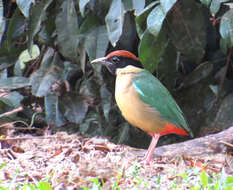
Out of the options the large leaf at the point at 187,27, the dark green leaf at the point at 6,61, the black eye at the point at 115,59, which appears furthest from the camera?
the dark green leaf at the point at 6,61

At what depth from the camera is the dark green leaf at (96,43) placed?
552 centimetres

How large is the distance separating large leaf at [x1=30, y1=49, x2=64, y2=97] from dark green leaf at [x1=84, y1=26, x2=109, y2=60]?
632 mm

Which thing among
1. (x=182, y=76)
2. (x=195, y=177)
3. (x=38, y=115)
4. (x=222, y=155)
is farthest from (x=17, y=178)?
(x=182, y=76)

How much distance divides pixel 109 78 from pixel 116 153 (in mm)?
1934

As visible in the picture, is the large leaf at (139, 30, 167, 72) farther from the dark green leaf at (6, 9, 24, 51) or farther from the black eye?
the dark green leaf at (6, 9, 24, 51)

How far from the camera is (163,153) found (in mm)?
4715

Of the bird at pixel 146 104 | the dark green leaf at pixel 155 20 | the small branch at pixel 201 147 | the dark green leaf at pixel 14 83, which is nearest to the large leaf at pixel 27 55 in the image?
the dark green leaf at pixel 14 83

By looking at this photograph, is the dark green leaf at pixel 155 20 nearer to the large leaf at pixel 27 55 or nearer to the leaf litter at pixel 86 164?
the leaf litter at pixel 86 164

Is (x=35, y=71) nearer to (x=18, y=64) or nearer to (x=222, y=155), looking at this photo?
(x=18, y=64)

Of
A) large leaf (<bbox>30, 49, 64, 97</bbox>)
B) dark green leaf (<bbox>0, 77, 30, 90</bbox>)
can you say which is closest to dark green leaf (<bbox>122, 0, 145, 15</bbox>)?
large leaf (<bbox>30, 49, 64, 97</bbox>)

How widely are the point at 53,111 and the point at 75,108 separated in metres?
0.28

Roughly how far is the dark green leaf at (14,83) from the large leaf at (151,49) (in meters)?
1.60

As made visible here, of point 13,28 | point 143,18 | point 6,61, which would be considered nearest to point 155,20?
point 143,18

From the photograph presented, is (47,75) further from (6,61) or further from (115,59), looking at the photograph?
(115,59)
